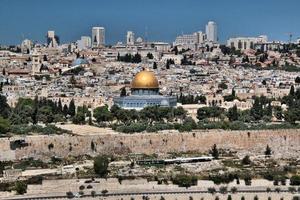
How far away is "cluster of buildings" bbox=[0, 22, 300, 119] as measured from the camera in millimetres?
58938

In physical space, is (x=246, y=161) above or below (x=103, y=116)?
below

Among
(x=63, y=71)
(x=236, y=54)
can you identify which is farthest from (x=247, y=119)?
(x=236, y=54)

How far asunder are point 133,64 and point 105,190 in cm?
6015

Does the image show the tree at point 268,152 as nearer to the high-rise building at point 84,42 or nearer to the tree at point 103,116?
the tree at point 103,116

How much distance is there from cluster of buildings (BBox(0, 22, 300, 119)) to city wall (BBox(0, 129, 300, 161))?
1250 cm

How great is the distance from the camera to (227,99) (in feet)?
203

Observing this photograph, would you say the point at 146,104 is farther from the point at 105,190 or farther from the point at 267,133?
the point at 105,190

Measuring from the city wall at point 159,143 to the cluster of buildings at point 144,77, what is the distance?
492 inches

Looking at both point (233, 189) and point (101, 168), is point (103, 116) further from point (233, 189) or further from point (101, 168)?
point (233, 189)

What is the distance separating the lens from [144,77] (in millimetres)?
55812

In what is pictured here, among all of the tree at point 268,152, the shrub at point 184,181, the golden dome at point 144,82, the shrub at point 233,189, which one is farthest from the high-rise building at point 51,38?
the shrub at point 233,189

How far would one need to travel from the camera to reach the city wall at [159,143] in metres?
38.9

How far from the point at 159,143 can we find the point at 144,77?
15199 millimetres

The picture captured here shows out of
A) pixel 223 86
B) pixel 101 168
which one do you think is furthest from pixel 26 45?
pixel 101 168
